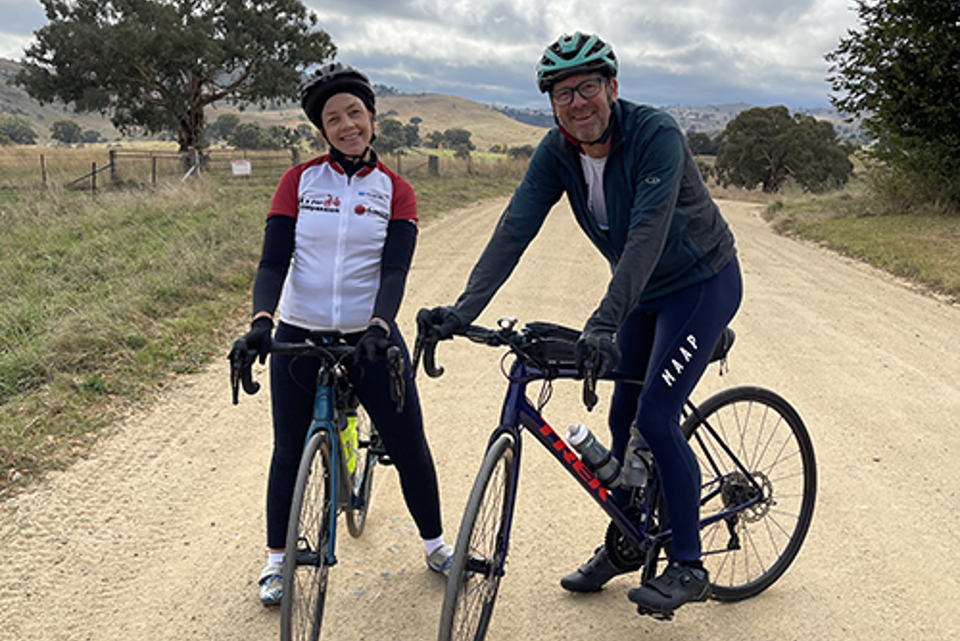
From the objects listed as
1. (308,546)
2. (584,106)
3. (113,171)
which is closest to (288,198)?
(584,106)

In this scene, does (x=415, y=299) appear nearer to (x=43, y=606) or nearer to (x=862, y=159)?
(x=43, y=606)

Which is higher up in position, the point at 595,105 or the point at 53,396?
the point at 595,105

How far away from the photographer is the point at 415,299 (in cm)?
838

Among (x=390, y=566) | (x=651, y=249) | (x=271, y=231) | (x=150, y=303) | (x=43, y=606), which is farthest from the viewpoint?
(x=150, y=303)

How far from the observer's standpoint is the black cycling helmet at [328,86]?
106 inches

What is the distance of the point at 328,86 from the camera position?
271 centimetres

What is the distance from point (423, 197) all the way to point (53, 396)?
16049 mm

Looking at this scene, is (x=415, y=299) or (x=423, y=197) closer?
(x=415, y=299)

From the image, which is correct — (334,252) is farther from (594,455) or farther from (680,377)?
(680,377)

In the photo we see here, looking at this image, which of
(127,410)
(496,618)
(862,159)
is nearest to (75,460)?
(127,410)

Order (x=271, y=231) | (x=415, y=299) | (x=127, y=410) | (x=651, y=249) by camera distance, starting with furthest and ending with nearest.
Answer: (x=415, y=299), (x=127, y=410), (x=271, y=231), (x=651, y=249)

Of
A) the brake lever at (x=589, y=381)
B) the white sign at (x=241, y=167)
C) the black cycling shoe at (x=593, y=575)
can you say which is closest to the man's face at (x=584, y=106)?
the brake lever at (x=589, y=381)

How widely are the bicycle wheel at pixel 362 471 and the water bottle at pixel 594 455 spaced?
1231mm

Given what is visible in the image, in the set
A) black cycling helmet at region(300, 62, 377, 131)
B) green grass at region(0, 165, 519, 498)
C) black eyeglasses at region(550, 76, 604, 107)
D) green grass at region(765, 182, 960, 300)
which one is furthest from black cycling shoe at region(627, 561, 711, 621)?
green grass at region(765, 182, 960, 300)
